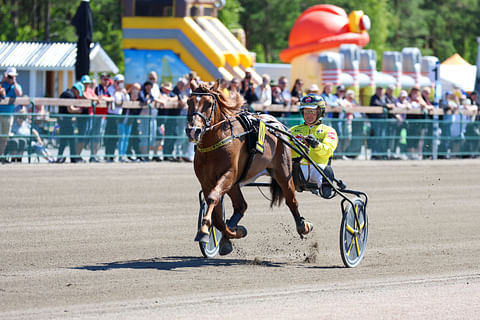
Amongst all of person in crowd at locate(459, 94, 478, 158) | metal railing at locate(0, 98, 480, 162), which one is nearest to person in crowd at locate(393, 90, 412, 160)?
metal railing at locate(0, 98, 480, 162)

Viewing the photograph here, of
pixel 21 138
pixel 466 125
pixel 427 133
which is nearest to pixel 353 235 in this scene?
pixel 21 138

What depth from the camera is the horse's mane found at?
8203 millimetres

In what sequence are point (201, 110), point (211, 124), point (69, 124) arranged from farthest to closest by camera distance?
point (69, 124) → point (211, 124) → point (201, 110)

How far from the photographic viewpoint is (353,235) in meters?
8.68

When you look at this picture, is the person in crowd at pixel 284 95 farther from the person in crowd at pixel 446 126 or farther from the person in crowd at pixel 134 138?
the person in crowd at pixel 446 126

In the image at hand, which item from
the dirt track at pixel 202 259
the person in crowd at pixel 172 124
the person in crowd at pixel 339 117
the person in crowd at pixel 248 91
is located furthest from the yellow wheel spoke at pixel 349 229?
the person in crowd at pixel 339 117

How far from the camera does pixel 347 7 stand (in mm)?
54594

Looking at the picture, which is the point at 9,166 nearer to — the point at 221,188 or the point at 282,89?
the point at 282,89

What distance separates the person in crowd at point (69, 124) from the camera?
55.4ft

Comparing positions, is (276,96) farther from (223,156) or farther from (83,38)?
(223,156)

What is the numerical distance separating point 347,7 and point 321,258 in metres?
46.8

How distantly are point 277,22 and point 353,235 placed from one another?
156 ft

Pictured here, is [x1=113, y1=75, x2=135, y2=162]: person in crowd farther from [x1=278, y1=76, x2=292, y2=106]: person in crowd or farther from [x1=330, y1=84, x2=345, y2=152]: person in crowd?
[x1=330, y1=84, x2=345, y2=152]: person in crowd

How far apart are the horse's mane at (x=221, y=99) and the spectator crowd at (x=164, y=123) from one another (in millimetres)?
8572
